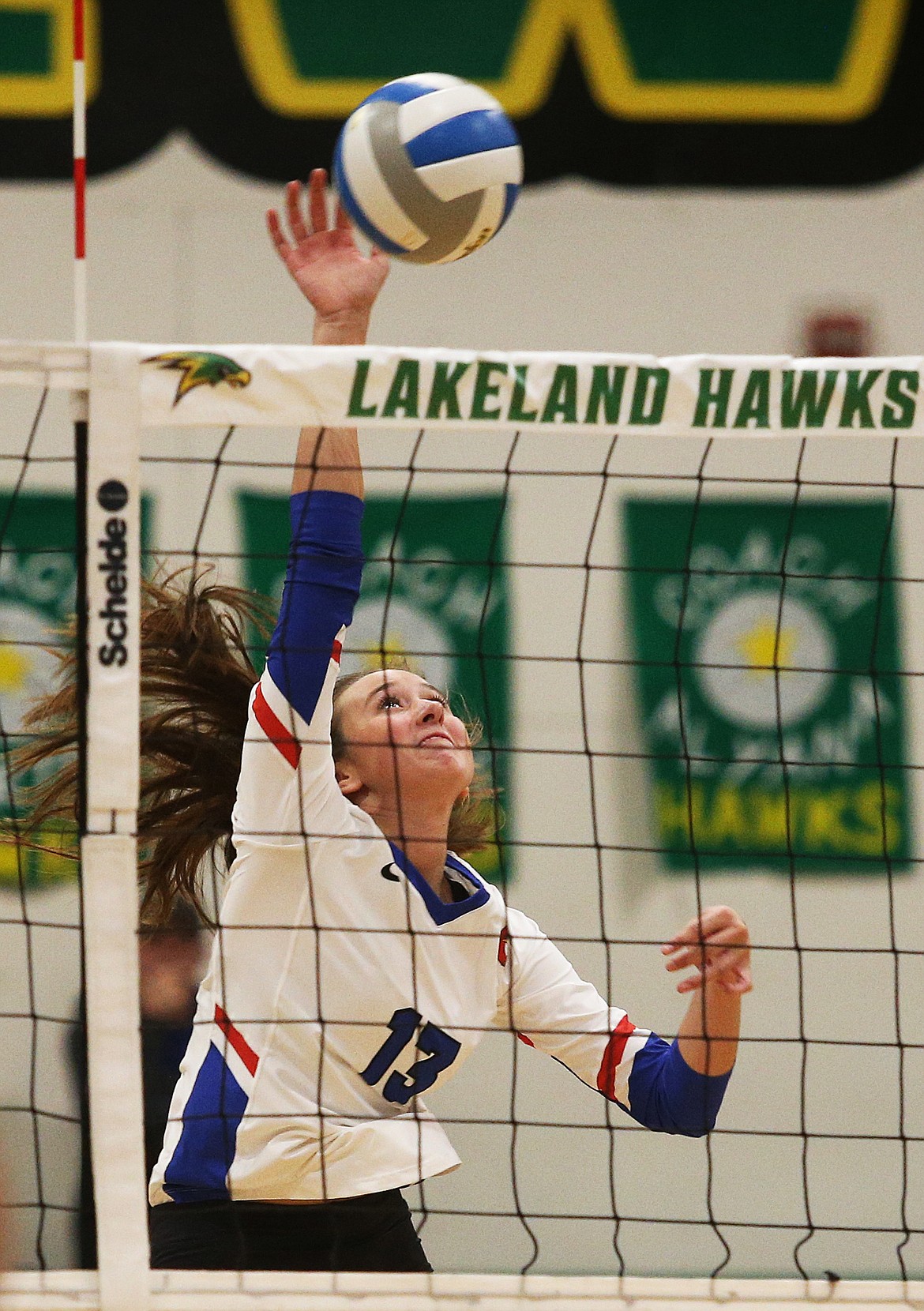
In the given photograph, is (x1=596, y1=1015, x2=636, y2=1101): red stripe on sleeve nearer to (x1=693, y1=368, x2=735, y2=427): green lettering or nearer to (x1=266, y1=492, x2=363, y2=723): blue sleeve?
(x1=266, y1=492, x2=363, y2=723): blue sleeve

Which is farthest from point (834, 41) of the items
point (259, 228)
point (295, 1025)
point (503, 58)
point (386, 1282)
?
point (386, 1282)

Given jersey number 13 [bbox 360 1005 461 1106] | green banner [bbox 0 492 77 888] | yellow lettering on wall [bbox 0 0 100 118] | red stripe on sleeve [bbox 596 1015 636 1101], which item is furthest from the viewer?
yellow lettering on wall [bbox 0 0 100 118]

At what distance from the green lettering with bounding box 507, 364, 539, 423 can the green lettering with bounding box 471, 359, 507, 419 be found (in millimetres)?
19

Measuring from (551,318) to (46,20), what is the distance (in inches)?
81.6

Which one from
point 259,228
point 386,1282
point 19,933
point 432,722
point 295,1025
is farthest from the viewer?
point 259,228

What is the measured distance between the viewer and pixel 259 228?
5.79m

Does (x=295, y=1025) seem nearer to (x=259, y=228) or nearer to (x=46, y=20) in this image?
(x=259, y=228)

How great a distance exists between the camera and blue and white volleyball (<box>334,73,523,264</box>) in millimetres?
2854

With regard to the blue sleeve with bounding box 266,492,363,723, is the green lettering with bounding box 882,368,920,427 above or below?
above

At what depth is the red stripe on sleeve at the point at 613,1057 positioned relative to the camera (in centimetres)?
297

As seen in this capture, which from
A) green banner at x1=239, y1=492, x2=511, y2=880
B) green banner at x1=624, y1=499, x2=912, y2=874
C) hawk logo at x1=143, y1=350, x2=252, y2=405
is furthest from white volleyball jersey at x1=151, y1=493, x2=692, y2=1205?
green banner at x1=624, y1=499, x2=912, y2=874

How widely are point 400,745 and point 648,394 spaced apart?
2.77 feet

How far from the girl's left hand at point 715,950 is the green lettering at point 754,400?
0.76m

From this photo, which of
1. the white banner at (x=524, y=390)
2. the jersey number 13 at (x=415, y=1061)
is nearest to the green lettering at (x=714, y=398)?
the white banner at (x=524, y=390)
